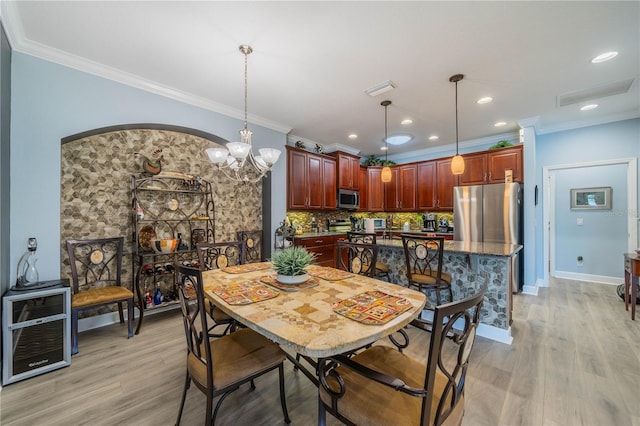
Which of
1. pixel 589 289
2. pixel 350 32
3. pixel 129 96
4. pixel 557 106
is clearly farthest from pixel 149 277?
pixel 589 289

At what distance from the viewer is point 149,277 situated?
3312mm

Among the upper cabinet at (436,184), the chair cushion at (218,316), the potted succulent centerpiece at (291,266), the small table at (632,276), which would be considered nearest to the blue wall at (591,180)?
the small table at (632,276)

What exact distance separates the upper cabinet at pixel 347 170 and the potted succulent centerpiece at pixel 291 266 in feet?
12.4

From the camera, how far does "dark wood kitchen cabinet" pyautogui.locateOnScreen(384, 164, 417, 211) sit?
581 centimetres

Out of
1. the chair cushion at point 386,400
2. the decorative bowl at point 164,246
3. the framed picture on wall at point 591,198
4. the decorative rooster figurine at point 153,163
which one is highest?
the decorative rooster figurine at point 153,163

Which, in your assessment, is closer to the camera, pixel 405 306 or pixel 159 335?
pixel 405 306

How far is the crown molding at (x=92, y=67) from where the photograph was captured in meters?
2.04

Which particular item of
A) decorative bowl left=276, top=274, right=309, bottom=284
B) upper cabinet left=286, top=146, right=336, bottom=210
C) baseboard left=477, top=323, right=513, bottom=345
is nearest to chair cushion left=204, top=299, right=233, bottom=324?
decorative bowl left=276, top=274, right=309, bottom=284

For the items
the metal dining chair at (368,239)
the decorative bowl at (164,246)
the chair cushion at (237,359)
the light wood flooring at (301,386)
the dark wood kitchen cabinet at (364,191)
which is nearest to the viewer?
the chair cushion at (237,359)

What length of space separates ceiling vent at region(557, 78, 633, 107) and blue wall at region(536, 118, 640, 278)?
52.6 inches

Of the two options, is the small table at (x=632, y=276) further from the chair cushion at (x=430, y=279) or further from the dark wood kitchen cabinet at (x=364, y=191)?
the dark wood kitchen cabinet at (x=364, y=191)

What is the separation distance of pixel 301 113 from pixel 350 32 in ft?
5.85

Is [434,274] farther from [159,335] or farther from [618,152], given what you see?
[618,152]

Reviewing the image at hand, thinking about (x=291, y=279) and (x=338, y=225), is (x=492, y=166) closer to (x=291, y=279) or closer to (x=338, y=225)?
(x=338, y=225)
